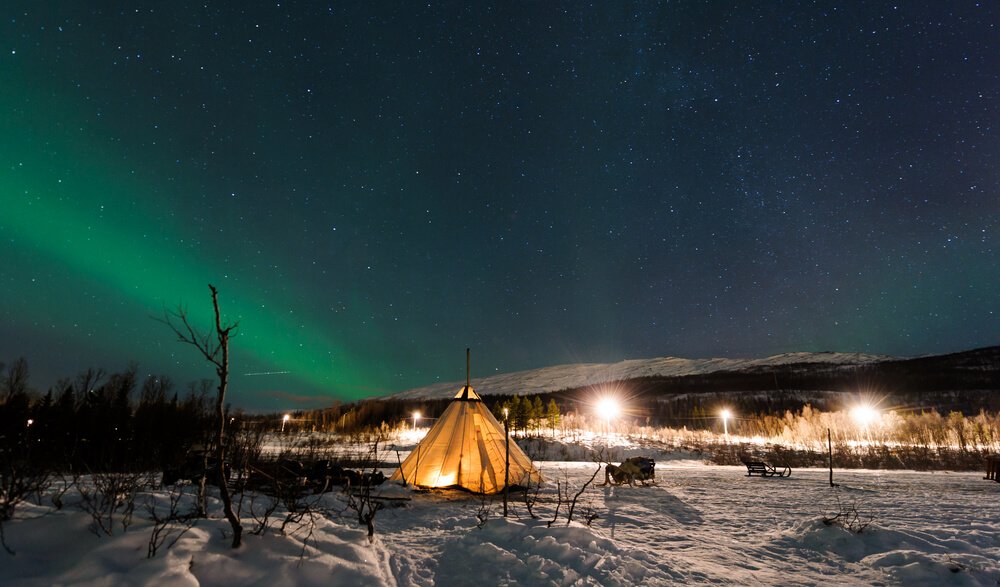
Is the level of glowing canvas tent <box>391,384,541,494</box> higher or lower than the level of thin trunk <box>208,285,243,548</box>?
lower

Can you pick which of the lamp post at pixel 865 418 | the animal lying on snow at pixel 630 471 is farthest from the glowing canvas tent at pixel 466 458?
Result: the lamp post at pixel 865 418

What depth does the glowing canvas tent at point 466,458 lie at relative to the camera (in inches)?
513

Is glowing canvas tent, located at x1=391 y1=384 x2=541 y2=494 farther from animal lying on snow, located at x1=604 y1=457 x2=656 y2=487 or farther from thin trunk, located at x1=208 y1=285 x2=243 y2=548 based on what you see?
thin trunk, located at x1=208 y1=285 x2=243 y2=548

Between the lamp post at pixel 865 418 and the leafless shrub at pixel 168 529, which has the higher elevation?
the leafless shrub at pixel 168 529

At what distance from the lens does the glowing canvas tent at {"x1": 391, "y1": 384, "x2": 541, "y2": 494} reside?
1302cm

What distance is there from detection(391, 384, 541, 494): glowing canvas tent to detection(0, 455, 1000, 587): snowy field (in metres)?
0.52

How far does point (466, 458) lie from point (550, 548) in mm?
7057

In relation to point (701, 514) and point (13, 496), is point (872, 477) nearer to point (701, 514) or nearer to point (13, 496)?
point (701, 514)

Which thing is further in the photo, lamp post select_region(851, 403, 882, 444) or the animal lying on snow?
lamp post select_region(851, 403, 882, 444)

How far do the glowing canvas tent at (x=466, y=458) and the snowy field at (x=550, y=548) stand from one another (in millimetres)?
522

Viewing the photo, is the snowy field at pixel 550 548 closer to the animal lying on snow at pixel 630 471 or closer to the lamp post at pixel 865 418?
the animal lying on snow at pixel 630 471

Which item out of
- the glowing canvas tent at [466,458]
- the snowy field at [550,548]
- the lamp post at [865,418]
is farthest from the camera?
the lamp post at [865,418]

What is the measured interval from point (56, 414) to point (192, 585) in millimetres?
40896

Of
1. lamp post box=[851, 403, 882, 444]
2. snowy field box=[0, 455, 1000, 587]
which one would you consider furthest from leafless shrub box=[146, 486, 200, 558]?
lamp post box=[851, 403, 882, 444]
